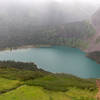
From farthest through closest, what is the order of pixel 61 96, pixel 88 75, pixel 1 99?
pixel 88 75 → pixel 61 96 → pixel 1 99

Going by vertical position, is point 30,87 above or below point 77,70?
above

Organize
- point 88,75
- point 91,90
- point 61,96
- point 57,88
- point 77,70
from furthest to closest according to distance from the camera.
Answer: point 77,70 < point 88,75 < point 91,90 < point 57,88 < point 61,96

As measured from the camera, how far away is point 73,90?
4309 cm

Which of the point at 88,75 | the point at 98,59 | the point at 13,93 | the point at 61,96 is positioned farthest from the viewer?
the point at 98,59

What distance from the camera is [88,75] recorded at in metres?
133

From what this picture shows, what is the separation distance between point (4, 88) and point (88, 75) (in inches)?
4141

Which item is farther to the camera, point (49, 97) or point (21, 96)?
point (49, 97)

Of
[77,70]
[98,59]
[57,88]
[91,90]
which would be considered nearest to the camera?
[57,88]

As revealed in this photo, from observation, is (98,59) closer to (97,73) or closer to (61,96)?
(97,73)

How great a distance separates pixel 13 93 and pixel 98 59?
178409mm

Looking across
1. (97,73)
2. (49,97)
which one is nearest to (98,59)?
(97,73)

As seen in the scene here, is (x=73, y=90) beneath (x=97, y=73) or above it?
above

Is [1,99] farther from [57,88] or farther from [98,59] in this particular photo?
[98,59]

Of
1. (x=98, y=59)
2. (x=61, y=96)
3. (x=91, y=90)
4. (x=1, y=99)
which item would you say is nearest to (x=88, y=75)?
(x=98, y=59)
